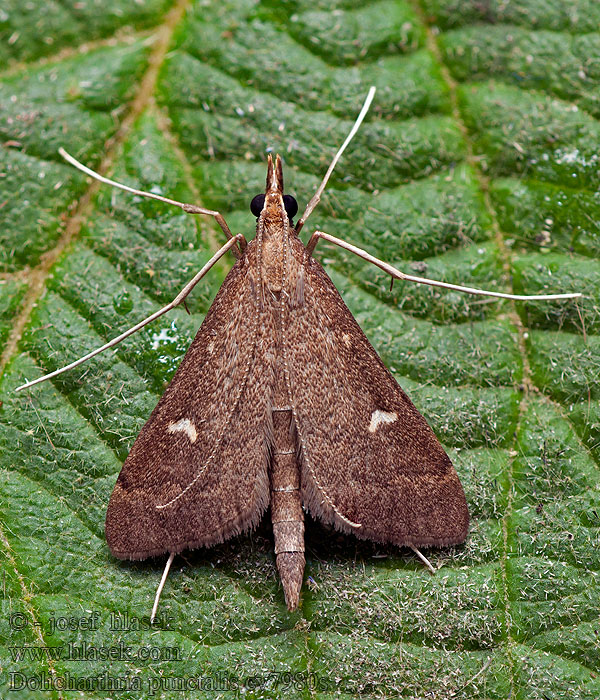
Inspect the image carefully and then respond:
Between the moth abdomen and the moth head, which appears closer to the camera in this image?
the moth abdomen

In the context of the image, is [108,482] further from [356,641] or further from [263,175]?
[263,175]

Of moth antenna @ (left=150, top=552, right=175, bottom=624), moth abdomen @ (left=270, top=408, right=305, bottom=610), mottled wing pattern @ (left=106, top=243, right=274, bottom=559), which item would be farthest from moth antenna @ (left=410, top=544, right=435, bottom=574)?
moth antenna @ (left=150, top=552, right=175, bottom=624)

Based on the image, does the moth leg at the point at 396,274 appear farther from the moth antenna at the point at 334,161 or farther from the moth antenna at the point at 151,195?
the moth antenna at the point at 151,195

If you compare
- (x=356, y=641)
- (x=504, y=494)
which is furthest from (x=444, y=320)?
(x=356, y=641)

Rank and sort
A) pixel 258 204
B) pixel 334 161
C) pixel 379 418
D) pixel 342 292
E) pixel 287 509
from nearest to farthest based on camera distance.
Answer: pixel 287 509
pixel 379 418
pixel 258 204
pixel 334 161
pixel 342 292

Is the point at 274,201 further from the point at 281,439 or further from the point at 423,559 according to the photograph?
the point at 423,559

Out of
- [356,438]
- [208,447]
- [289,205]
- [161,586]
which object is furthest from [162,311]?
[161,586]

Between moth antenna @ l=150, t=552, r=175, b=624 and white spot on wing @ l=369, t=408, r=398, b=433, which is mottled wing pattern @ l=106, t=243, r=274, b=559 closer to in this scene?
moth antenna @ l=150, t=552, r=175, b=624
